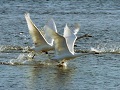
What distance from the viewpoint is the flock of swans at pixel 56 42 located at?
724 inches

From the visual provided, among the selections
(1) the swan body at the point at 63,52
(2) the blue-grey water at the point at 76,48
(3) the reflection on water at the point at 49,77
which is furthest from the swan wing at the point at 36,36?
(3) the reflection on water at the point at 49,77

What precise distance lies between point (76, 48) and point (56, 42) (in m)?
4.00

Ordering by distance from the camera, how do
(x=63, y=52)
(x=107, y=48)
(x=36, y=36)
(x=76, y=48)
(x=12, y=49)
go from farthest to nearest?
(x=107, y=48), (x=76, y=48), (x=12, y=49), (x=36, y=36), (x=63, y=52)

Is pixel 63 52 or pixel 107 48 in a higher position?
pixel 63 52

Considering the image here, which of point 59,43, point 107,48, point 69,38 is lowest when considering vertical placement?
point 107,48

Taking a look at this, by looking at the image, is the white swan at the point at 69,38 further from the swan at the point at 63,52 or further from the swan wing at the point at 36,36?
the swan wing at the point at 36,36

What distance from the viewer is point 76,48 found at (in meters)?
22.5

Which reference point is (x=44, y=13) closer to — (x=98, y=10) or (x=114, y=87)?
(x=98, y=10)

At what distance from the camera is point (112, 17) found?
30.7 meters

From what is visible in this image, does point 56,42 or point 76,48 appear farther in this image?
point 76,48

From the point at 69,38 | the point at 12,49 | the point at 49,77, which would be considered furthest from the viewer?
the point at 12,49

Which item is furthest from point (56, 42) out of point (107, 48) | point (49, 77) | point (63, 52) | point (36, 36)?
point (107, 48)

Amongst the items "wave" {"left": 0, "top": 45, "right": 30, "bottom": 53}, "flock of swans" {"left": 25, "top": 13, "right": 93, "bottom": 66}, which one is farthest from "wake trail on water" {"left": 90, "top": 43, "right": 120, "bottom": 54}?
"wave" {"left": 0, "top": 45, "right": 30, "bottom": 53}

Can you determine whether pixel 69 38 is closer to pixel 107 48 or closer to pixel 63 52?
pixel 63 52
